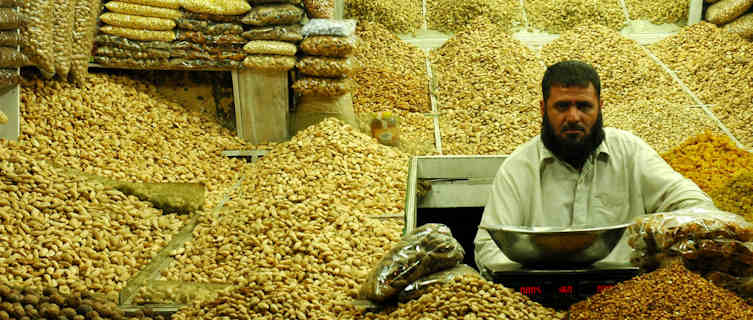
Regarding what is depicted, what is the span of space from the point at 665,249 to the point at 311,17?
11.3ft

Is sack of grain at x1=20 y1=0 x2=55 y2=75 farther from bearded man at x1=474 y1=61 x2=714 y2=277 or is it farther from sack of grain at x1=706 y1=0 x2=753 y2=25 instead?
sack of grain at x1=706 y1=0 x2=753 y2=25

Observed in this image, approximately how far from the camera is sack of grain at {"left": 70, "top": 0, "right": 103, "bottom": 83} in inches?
153

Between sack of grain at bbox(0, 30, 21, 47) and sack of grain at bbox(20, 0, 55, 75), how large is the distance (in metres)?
0.04

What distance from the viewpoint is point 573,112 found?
74.8 inches

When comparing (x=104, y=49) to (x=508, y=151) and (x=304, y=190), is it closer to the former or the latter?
(x=304, y=190)

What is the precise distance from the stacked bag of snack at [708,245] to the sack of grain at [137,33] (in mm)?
3535

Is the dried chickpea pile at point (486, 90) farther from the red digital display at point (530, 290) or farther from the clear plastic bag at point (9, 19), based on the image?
the red digital display at point (530, 290)

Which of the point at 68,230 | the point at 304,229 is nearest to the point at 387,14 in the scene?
the point at 304,229

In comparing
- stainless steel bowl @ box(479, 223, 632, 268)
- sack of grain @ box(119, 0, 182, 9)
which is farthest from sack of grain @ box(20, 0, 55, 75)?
stainless steel bowl @ box(479, 223, 632, 268)

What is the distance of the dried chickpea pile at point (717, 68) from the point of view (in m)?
4.34

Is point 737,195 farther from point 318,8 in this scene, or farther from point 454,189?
point 318,8

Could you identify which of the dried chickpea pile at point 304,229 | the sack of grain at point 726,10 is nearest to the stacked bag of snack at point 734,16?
the sack of grain at point 726,10

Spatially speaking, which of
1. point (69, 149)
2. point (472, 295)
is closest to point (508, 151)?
point (69, 149)

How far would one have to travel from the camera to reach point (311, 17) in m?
4.40
